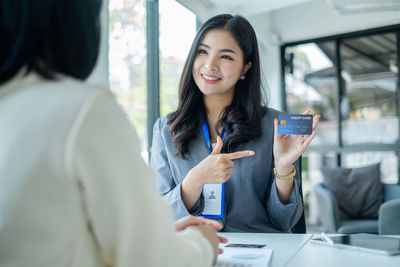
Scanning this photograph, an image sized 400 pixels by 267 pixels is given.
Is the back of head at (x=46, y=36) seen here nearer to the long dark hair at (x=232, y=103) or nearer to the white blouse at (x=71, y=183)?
the white blouse at (x=71, y=183)

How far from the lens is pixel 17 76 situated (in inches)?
24.7

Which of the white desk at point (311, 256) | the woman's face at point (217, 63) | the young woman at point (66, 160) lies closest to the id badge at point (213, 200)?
the white desk at point (311, 256)

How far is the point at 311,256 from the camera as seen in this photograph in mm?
1109

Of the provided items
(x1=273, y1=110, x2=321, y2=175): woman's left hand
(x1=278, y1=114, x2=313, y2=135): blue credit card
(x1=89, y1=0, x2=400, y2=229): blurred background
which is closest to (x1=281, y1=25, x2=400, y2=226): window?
(x1=89, y1=0, x2=400, y2=229): blurred background

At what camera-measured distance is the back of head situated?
1.92 feet

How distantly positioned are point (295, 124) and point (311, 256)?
558 mm

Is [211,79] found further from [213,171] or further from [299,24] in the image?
[299,24]

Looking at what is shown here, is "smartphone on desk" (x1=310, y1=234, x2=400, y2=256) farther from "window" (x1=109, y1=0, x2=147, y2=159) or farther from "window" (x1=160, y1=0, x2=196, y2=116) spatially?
"window" (x1=160, y1=0, x2=196, y2=116)

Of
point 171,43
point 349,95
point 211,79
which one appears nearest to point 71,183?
point 211,79

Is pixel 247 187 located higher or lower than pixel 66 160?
lower

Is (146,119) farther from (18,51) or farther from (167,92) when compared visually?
(18,51)

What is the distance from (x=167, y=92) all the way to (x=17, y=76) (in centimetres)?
289

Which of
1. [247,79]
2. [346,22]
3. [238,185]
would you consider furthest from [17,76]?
[346,22]

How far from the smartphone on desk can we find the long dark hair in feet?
2.19
